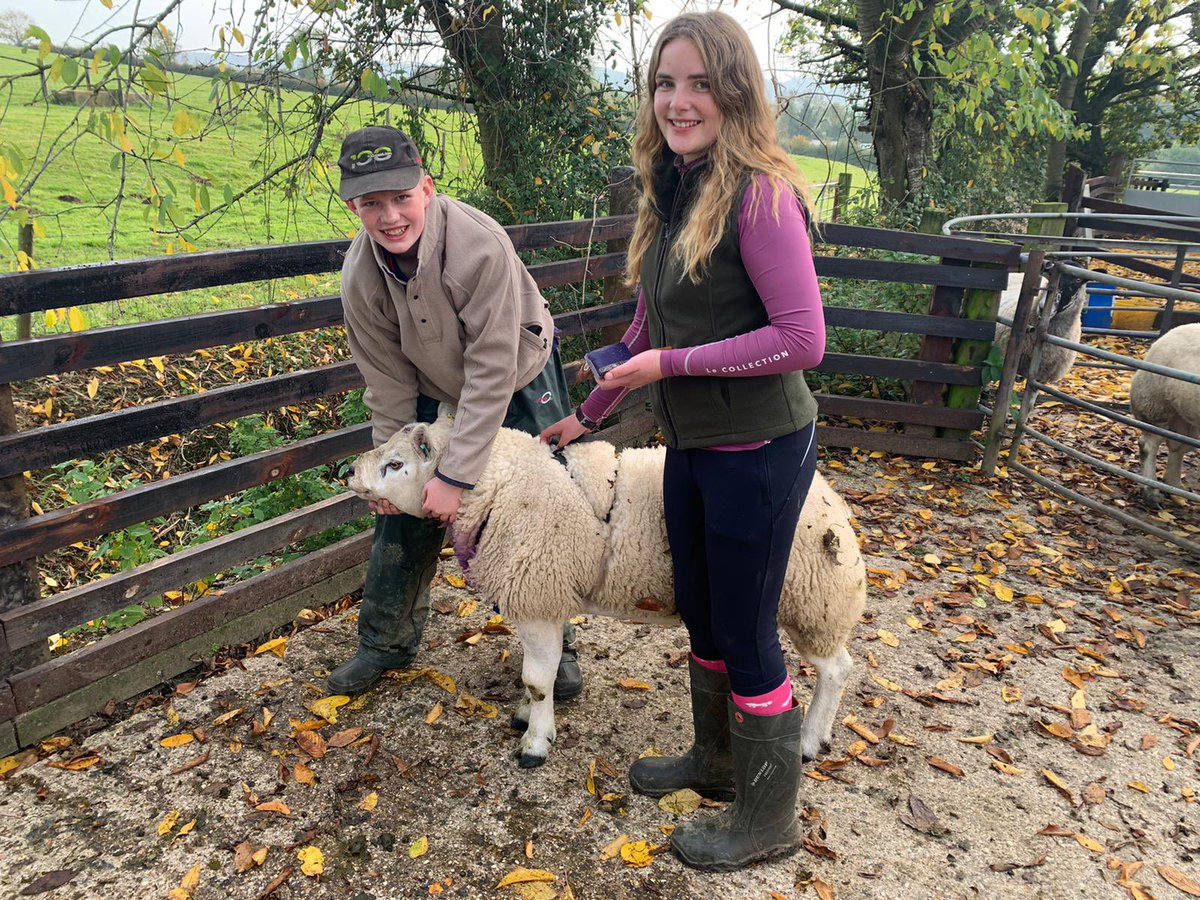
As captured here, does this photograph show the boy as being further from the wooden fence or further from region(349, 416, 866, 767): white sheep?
the wooden fence

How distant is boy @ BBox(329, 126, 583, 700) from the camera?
8.57 feet

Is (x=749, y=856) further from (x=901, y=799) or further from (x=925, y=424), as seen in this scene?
(x=925, y=424)

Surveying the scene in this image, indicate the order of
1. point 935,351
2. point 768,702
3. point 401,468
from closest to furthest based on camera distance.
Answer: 1. point 768,702
2. point 401,468
3. point 935,351

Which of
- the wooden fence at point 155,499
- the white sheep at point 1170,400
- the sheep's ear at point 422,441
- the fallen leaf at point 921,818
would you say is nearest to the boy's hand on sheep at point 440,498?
the sheep's ear at point 422,441

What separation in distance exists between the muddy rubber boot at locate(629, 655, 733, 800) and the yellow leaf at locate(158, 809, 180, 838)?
161 centimetres

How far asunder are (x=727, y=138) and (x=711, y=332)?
50 centimetres

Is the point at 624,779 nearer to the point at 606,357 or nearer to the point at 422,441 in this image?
the point at 422,441

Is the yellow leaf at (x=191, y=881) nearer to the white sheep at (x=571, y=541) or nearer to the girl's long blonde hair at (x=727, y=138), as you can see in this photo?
the white sheep at (x=571, y=541)

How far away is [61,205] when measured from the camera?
338 inches

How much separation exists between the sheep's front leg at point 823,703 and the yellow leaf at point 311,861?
1.78m

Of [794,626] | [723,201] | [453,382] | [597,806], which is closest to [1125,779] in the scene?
[794,626]

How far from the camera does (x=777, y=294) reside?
2.02m

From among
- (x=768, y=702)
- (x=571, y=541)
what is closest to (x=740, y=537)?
(x=768, y=702)

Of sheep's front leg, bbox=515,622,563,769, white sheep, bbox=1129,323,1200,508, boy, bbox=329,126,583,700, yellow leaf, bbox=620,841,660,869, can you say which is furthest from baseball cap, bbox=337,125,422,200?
white sheep, bbox=1129,323,1200,508
